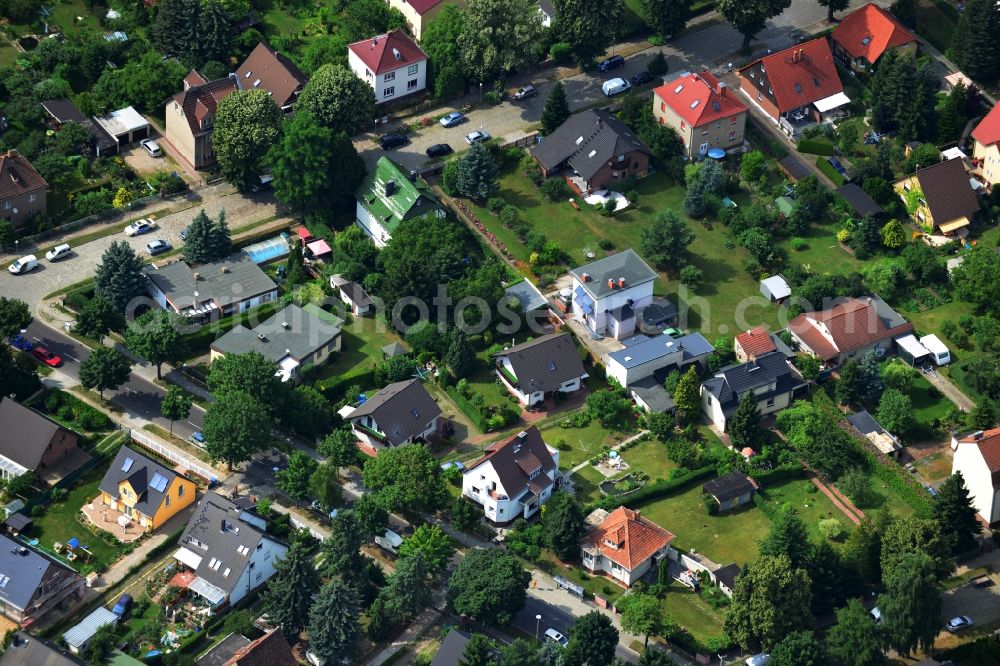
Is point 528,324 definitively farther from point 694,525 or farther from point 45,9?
point 45,9

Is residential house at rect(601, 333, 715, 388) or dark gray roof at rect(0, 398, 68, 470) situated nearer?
dark gray roof at rect(0, 398, 68, 470)

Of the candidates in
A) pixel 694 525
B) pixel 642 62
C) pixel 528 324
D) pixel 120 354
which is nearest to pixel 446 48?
pixel 642 62

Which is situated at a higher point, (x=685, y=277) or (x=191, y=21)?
(x=191, y=21)

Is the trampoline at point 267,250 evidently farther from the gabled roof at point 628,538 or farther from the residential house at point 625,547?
the gabled roof at point 628,538

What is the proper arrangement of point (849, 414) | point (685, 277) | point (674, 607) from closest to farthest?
1. point (674, 607)
2. point (849, 414)
3. point (685, 277)

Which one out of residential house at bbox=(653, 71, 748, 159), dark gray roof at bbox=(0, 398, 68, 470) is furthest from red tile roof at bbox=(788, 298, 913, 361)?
dark gray roof at bbox=(0, 398, 68, 470)

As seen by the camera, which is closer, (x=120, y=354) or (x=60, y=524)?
(x=60, y=524)

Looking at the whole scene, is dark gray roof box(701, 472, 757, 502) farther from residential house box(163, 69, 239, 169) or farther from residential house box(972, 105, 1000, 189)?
residential house box(163, 69, 239, 169)
